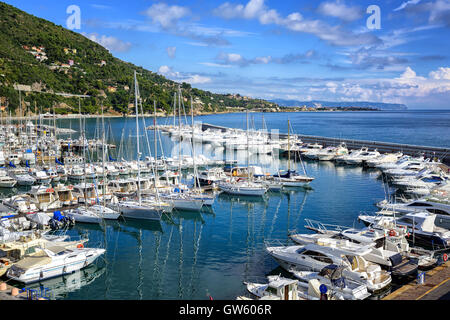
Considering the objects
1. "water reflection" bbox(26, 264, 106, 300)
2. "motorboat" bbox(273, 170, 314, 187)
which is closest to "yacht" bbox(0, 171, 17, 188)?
"water reflection" bbox(26, 264, 106, 300)

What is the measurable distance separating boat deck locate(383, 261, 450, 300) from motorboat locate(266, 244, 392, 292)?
1238 millimetres

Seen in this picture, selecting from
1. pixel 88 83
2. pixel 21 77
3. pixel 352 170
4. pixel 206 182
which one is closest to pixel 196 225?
pixel 206 182

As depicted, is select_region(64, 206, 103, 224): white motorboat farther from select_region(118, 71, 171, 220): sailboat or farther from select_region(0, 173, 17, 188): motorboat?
select_region(0, 173, 17, 188): motorboat

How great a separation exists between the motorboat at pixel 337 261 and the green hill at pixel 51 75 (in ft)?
380

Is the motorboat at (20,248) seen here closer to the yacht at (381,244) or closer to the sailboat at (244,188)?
the yacht at (381,244)

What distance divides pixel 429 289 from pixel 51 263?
1678cm

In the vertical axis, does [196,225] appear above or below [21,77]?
below

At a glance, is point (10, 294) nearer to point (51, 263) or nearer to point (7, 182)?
point (51, 263)

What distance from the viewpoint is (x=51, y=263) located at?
17938 millimetres
